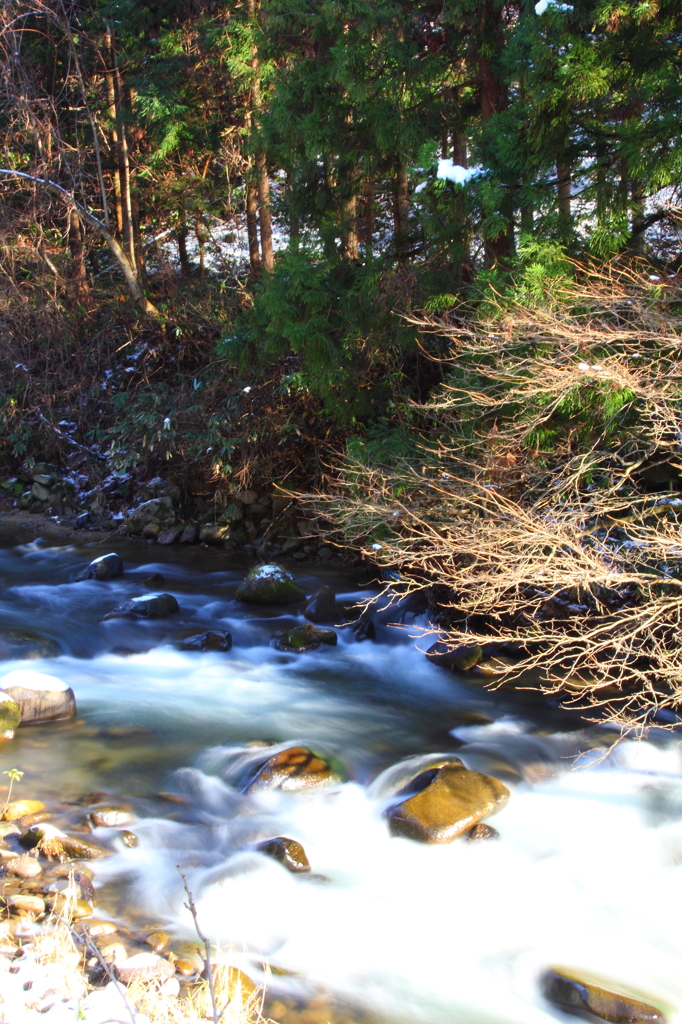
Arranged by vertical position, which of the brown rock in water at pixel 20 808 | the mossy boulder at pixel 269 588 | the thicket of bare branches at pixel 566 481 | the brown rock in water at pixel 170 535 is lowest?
the brown rock in water at pixel 20 808

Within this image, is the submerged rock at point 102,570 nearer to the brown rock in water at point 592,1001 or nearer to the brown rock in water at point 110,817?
the brown rock in water at point 110,817

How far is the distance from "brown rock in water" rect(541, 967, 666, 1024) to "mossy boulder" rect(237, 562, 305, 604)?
544cm

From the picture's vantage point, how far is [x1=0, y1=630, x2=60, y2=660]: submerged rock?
7.60 m

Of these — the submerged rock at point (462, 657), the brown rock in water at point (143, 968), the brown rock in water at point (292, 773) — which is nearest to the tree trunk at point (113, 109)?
the submerged rock at point (462, 657)

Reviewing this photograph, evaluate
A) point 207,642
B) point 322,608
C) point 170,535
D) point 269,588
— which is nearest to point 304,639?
point 322,608

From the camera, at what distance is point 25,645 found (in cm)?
777

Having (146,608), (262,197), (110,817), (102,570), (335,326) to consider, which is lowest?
(110,817)

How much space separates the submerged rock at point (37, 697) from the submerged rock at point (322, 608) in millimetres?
2914

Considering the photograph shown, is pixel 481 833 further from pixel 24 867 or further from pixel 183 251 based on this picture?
pixel 183 251

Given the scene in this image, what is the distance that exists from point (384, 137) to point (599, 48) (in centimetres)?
237

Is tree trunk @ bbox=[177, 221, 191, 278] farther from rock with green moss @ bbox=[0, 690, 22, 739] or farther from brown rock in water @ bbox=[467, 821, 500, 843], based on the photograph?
brown rock in water @ bbox=[467, 821, 500, 843]

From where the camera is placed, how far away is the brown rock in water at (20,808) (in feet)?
15.9

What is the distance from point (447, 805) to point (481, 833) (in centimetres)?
27

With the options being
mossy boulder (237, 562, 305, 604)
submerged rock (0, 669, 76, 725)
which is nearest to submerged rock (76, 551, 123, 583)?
mossy boulder (237, 562, 305, 604)
